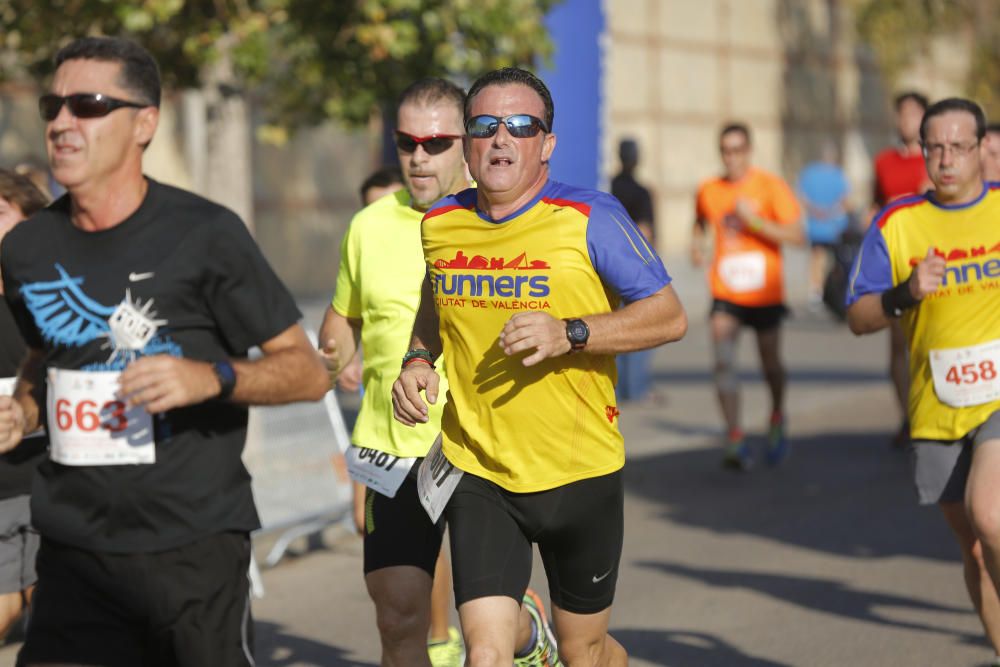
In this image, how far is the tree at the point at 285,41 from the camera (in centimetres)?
915

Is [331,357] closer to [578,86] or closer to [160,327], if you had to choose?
[160,327]

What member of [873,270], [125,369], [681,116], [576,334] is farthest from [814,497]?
[681,116]

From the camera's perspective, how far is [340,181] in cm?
2214

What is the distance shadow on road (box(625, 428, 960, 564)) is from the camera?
28.1 feet

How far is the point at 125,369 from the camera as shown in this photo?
11.6ft

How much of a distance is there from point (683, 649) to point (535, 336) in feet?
8.99

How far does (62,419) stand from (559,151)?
8.59 m

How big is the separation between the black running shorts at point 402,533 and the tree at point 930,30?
26197mm

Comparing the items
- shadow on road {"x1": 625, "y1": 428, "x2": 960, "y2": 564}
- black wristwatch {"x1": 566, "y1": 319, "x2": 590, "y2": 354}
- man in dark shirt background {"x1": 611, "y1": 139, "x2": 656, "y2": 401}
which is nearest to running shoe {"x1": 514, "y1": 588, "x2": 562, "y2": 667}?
black wristwatch {"x1": 566, "y1": 319, "x2": 590, "y2": 354}

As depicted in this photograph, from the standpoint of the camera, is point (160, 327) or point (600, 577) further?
point (600, 577)

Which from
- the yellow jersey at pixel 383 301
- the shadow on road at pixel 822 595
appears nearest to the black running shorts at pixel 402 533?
the yellow jersey at pixel 383 301

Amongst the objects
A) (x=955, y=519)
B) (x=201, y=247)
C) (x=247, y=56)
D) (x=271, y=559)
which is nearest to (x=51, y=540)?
(x=201, y=247)

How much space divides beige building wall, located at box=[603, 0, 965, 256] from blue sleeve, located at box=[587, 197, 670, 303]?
20.8 meters

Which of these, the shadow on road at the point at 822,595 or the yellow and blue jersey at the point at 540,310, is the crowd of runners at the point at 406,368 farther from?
the shadow on road at the point at 822,595
